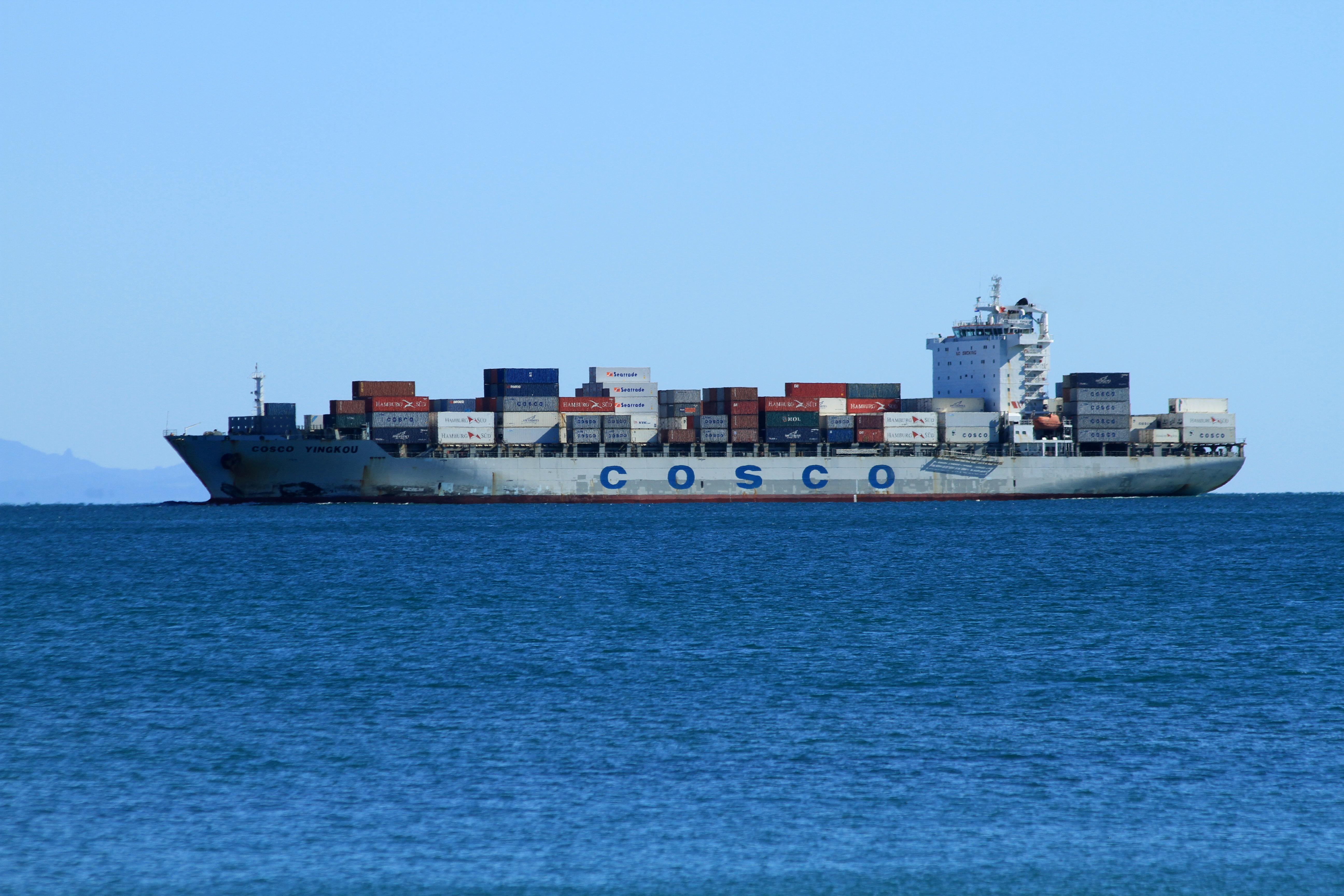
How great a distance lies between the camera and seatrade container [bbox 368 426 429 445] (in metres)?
75.3

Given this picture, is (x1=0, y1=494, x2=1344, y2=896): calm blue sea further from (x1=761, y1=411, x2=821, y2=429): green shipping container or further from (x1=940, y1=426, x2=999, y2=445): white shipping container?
(x1=940, y1=426, x2=999, y2=445): white shipping container

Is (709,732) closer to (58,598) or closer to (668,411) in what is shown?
(58,598)

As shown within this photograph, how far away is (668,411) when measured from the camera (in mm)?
83062

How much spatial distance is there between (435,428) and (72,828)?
6307cm

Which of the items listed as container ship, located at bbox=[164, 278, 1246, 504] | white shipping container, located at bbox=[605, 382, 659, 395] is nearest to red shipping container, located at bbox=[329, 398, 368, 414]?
container ship, located at bbox=[164, 278, 1246, 504]

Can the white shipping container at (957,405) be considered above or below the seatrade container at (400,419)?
above

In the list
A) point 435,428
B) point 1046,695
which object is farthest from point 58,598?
point 435,428

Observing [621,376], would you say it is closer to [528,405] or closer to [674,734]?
[528,405]

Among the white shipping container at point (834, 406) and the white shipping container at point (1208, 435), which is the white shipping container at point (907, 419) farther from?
the white shipping container at point (1208, 435)

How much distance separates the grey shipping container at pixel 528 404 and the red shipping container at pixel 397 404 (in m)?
4.59

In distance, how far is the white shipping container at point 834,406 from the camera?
8262 cm

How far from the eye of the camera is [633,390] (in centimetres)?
8200

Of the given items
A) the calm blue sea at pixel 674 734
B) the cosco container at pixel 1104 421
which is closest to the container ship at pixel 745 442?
the cosco container at pixel 1104 421

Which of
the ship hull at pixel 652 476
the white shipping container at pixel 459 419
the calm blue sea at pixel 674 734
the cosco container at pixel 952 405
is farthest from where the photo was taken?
the cosco container at pixel 952 405
